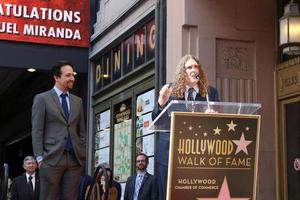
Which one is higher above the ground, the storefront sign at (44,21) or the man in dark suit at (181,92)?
the storefront sign at (44,21)

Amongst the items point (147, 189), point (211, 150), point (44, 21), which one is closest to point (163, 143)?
point (211, 150)

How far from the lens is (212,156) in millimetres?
4117

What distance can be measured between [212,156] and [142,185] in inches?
225

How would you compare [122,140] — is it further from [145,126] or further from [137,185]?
[137,185]

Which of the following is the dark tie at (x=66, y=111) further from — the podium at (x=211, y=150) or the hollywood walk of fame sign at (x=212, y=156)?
the hollywood walk of fame sign at (x=212, y=156)

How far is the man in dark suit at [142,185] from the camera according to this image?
957 cm

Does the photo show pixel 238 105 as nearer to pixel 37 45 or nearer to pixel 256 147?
pixel 256 147

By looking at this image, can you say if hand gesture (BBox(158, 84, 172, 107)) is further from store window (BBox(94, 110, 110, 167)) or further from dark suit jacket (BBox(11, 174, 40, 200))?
store window (BBox(94, 110, 110, 167))

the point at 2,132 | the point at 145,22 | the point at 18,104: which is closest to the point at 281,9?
the point at 145,22

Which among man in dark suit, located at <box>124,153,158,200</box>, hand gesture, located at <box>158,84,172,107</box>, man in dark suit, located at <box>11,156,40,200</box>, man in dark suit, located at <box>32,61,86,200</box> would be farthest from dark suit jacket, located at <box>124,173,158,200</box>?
hand gesture, located at <box>158,84,172,107</box>

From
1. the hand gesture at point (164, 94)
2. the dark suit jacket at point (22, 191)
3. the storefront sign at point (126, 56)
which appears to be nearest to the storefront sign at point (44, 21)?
the storefront sign at point (126, 56)

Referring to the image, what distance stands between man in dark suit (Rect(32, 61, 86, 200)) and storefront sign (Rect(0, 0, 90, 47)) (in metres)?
8.07

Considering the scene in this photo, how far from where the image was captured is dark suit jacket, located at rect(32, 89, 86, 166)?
5.48m

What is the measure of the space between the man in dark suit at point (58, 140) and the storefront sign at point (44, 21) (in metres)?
8.07
